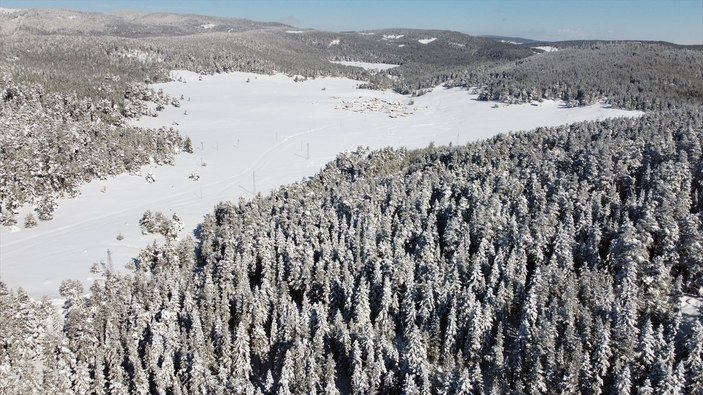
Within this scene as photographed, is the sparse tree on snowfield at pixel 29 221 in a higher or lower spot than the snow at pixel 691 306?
lower

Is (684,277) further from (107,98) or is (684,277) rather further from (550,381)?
(107,98)

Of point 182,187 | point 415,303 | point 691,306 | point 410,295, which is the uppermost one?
point 691,306

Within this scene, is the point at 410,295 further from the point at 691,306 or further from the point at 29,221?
the point at 29,221

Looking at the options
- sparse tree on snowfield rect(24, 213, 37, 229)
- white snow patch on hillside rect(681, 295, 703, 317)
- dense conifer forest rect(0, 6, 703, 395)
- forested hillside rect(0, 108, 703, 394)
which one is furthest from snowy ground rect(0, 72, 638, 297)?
white snow patch on hillside rect(681, 295, 703, 317)

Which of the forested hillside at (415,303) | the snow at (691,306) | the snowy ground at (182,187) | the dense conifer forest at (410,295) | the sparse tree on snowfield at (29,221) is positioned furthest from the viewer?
the sparse tree on snowfield at (29,221)

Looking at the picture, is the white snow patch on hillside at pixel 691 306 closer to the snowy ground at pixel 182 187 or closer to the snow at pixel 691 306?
the snow at pixel 691 306

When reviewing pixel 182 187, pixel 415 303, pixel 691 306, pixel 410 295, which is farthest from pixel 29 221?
pixel 691 306

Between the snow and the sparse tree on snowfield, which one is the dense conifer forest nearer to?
the snow

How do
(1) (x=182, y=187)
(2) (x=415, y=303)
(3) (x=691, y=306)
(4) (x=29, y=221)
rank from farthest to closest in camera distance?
(1) (x=182, y=187), (4) (x=29, y=221), (2) (x=415, y=303), (3) (x=691, y=306)

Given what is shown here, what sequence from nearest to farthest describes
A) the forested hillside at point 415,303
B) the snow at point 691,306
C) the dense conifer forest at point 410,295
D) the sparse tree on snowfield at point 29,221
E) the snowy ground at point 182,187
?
the forested hillside at point 415,303
the dense conifer forest at point 410,295
the snow at point 691,306
the snowy ground at point 182,187
the sparse tree on snowfield at point 29,221

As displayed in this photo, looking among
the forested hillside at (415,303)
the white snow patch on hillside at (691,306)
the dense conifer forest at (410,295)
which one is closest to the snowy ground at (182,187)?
the dense conifer forest at (410,295)
